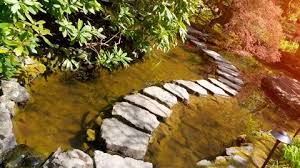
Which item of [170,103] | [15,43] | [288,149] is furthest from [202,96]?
[15,43]

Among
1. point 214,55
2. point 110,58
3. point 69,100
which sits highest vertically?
point 110,58

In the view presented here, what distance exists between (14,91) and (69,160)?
5.43 feet

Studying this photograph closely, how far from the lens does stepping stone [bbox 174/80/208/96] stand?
25.4ft

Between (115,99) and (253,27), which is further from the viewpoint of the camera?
(253,27)

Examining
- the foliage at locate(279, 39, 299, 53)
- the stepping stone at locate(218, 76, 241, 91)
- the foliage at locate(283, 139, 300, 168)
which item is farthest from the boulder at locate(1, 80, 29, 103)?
the foliage at locate(279, 39, 299, 53)

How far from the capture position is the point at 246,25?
34.9 feet

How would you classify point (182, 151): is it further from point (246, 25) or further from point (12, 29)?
point (246, 25)

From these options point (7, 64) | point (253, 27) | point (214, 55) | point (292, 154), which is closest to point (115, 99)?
point (7, 64)

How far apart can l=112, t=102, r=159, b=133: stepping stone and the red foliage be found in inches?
228

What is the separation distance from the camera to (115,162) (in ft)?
15.1

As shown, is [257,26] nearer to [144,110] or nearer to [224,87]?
[224,87]

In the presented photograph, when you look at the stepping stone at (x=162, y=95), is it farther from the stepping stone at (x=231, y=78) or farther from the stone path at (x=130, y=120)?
the stepping stone at (x=231, y=78)

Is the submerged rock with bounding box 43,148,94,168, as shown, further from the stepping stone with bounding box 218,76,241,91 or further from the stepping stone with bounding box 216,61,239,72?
the stepping stone with bounding box 216,61,239,72

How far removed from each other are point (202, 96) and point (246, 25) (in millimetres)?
3871
